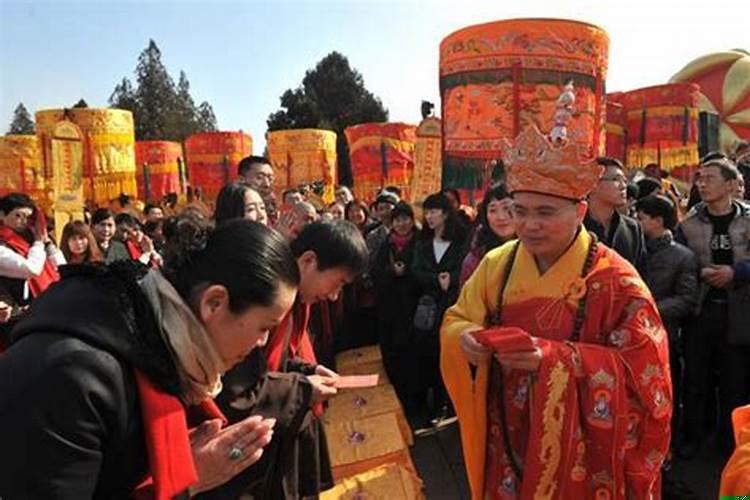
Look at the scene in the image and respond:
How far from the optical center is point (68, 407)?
0.96 m

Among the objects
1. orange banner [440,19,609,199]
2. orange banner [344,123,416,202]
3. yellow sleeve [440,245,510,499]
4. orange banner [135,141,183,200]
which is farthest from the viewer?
orange banner [135,141,183,200]

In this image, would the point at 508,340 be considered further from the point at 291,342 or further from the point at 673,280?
the point at 673,280

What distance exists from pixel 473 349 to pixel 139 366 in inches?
47.4

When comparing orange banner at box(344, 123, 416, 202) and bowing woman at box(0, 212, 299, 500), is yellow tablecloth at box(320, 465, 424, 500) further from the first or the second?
orange banner at box(344, 123, 416, 202)

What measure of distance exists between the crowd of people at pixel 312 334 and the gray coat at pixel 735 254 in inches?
0.5

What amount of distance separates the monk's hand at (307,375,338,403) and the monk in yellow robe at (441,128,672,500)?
0.45 m

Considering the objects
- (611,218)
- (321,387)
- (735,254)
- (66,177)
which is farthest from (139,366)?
(66,177)

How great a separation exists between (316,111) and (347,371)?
89.6ft

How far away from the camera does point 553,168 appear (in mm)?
2074

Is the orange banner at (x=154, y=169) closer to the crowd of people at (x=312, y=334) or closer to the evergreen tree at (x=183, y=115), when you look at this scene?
the crowd of people at (x=312, y=334)

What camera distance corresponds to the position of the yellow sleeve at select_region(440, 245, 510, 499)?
219 cm

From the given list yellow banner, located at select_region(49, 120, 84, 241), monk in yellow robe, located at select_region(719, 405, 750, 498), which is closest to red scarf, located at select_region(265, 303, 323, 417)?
monk in yellow robe, located at select_region(719, 405, 750, 498)

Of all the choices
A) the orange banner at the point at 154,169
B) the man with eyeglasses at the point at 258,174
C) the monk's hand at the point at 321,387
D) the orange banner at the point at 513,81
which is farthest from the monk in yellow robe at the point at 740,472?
the orange banner at the point at 154,169

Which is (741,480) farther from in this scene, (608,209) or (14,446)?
(608,209)
